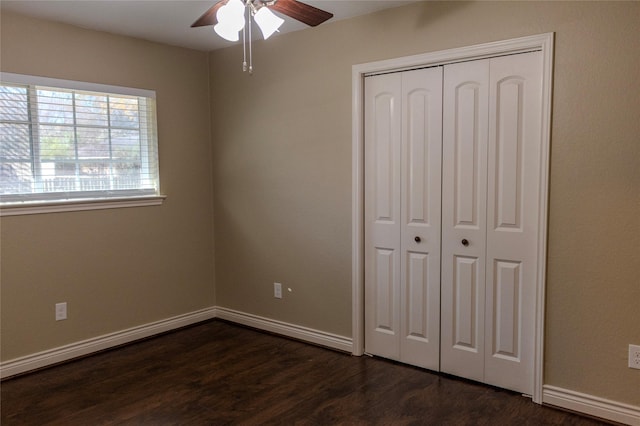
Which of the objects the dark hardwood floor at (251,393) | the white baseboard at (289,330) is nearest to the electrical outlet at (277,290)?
the white baseboard at (289,330)

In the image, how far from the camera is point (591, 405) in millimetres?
2672

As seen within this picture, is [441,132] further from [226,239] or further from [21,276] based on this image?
[21,276]

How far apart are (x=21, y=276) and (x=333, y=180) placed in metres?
2.12

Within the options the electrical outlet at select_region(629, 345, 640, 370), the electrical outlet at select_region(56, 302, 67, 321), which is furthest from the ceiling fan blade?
the electrical outlet at select_region(629, 345, 640, 370)

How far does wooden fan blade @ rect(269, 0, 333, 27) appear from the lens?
2336mm

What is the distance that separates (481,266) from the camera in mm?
3029

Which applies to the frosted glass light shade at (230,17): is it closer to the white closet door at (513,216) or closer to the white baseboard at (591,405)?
the white closet door at (513,216)

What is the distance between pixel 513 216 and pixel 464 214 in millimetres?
287

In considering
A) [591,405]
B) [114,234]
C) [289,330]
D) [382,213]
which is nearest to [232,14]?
[382,213]

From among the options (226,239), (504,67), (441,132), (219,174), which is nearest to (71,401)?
(226,239)

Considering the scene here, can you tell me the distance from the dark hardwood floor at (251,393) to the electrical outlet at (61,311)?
0.32 meters

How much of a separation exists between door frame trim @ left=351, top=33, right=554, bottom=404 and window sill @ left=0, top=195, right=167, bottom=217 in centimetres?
161

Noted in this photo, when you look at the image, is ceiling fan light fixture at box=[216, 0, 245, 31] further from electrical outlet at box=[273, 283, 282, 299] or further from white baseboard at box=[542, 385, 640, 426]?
white baseboard at box=[542, 385, 640, 426]

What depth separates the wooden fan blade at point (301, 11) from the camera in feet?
7.66
